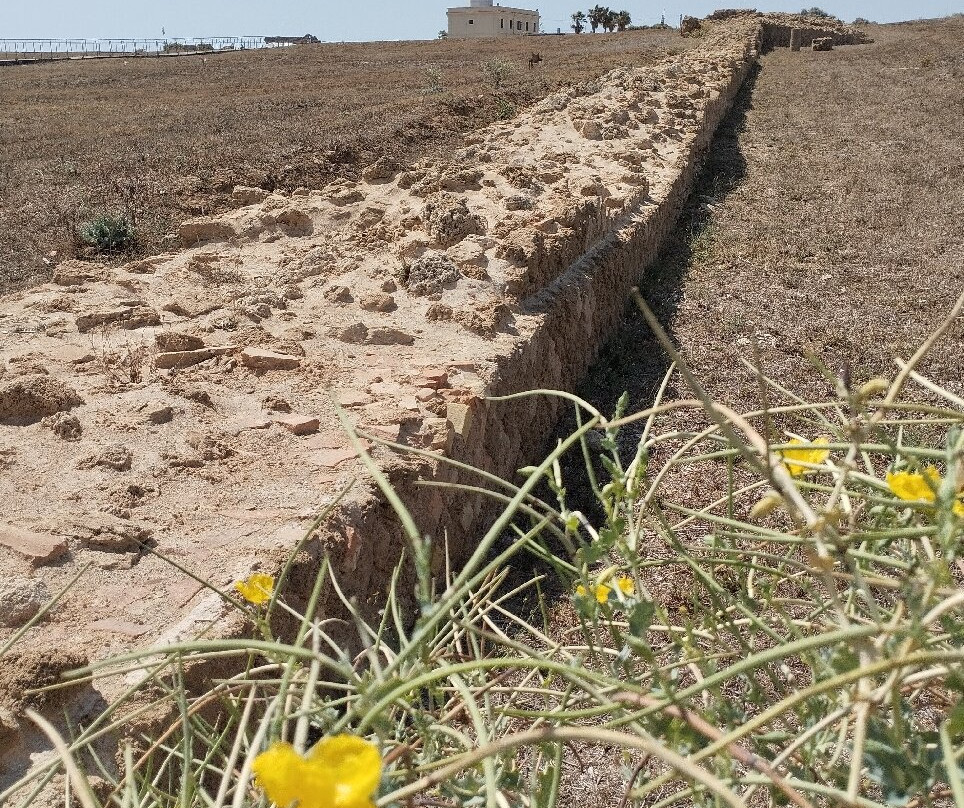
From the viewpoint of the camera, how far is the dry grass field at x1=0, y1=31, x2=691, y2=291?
7.47 metres

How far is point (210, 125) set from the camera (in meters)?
12.4

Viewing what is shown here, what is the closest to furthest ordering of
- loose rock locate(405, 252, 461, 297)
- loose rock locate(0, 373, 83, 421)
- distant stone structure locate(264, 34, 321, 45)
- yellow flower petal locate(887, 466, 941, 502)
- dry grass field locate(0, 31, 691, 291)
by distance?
yellow flower petal locate(887, 466, 941, 502)
loose rock locate(0, 373, 83, 421)
loose rock locate(405, 252, 461, 297)
dry grass field locate(0, 31, 691, 291)
distant stone structure locate(264, 34, 321, 45)

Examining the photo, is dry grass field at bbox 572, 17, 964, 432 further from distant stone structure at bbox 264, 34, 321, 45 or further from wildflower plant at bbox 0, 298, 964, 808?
distant stone structure at bbox 264, 34, 321, 45

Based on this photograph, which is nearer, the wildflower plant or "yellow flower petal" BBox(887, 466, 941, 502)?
the wildflower plant

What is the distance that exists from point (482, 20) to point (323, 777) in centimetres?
5932

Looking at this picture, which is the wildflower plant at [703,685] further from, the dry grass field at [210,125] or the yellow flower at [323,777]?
the dry grass field at [210,125]

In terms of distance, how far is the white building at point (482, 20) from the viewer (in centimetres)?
5478

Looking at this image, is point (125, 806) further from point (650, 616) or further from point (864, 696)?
point (864, 696)

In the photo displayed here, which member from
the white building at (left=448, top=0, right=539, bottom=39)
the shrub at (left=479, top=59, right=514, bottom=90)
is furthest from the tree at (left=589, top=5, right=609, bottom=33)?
the shrub at (left=479, top=59, right=514, bottom=90)

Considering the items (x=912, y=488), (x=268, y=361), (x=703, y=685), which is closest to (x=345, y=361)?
(x=268, y=361)

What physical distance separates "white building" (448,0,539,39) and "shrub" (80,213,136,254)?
52.4 meters

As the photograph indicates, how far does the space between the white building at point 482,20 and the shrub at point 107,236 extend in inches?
2063

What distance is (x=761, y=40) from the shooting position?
25.2 m

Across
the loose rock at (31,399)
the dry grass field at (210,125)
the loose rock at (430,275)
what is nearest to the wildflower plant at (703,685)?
the loose rock at (31,399)
